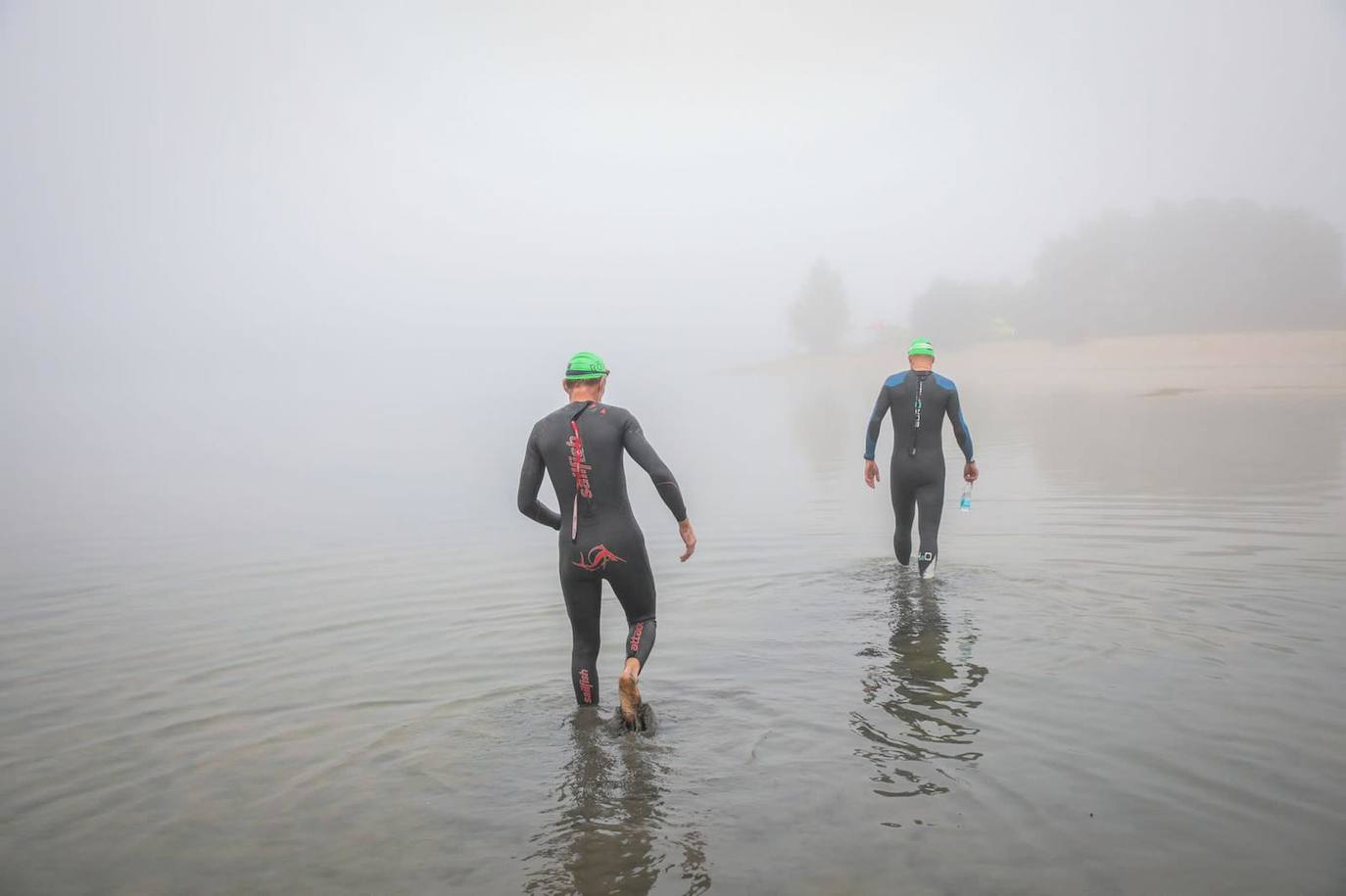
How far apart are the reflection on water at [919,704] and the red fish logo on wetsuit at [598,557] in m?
1.89

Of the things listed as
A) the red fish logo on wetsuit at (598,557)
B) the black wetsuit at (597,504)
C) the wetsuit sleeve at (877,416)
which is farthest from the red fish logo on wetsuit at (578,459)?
the wetsuit sleeve at (877,416)

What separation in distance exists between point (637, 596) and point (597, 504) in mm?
691

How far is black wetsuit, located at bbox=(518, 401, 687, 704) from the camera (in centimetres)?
674

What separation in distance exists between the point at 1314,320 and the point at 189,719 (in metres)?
75.3

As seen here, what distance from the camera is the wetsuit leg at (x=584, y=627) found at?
686 centimetres

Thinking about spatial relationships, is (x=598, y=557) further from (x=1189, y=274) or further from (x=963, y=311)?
(x=963, y=311)

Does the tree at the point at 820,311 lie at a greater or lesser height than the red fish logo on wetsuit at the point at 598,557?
greater

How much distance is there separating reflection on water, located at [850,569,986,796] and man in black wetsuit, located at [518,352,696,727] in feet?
5.24

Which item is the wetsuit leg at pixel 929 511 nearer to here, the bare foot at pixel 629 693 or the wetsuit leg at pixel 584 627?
the wetsuit leg at pixel 584 627

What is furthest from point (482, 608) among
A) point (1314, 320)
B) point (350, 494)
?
point (1314, 320)

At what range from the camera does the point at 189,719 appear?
7.36 metres

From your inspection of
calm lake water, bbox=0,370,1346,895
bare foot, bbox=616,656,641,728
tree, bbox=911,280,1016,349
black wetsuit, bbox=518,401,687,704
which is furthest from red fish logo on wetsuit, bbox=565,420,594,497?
tree, bbox=911,280,1016,349

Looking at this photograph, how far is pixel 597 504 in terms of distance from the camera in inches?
267

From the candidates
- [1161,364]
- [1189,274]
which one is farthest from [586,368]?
Answer: [1189,274]
